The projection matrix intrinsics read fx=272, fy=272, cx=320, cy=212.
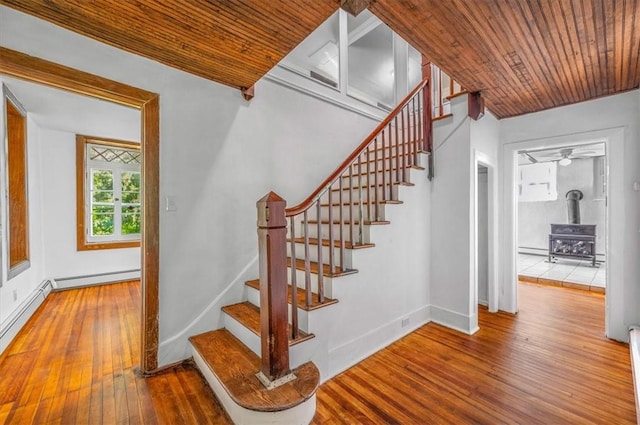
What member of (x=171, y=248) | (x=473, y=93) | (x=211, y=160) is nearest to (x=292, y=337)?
(x=171, y=248)

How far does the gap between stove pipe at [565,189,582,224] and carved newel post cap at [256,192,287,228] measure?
7.76 meters

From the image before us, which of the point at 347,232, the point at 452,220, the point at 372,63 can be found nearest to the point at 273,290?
the point at 347,232

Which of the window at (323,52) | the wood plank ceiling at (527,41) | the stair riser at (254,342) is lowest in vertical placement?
the stair riser at (254,342)

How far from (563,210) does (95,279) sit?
1013cm

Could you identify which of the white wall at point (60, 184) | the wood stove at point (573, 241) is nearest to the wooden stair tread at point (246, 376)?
the white wall at point (60, 184)

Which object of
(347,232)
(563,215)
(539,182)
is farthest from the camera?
(539,182)

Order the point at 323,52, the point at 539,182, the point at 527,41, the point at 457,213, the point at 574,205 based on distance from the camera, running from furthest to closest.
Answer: the point at 539,182 < the point at 574,205 < the point at 323,52 < the point at 457,213 < the point at 527,41

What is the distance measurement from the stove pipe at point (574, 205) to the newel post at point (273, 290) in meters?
7.76

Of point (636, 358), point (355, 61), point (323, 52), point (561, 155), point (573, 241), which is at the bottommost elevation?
point (636, 358)

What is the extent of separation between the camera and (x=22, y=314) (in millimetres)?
2873

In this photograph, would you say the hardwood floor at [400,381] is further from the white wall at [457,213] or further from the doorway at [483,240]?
the doorway at [483,240]

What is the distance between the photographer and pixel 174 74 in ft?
7.09

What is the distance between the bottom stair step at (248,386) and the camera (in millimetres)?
1480

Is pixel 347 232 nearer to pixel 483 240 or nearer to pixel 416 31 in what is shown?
pixel 416 31
